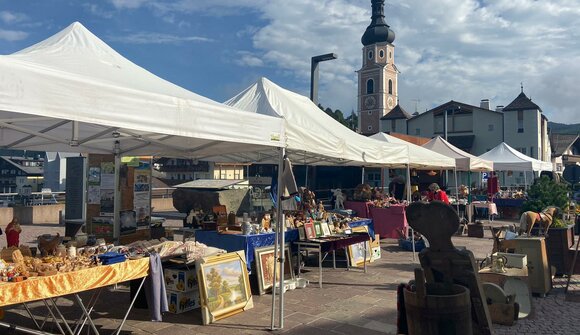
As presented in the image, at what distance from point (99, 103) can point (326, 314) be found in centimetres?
366

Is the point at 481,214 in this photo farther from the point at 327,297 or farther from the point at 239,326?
the point at 239,326

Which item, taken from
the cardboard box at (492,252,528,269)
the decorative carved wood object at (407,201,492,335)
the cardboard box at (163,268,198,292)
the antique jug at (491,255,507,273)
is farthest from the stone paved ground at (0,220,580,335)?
the decorative carved wood object at (407,201,492,335)

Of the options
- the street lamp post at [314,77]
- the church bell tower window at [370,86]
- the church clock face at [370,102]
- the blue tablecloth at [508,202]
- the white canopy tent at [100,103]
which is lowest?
the blue tablecloth at [508,202]

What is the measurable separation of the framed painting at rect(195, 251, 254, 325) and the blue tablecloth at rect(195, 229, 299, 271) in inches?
20.7

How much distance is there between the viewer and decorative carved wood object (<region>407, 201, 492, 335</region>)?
12.3 ft

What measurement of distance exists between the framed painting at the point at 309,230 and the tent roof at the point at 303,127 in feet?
3.78

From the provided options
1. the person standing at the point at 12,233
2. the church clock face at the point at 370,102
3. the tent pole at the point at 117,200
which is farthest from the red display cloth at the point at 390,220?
the church clock face at the point at 370,102

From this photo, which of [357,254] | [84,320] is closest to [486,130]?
[357,254]

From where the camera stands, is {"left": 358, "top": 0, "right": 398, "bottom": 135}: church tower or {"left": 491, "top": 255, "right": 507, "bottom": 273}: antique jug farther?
{"left": 358, "top": 0, "right": 398, "bottom": 135}: church tower

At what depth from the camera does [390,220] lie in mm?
11227

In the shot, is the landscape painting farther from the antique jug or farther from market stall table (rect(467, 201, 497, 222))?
market stall table (rect(467, 201, 497, 222))

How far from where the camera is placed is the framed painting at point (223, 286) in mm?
5043

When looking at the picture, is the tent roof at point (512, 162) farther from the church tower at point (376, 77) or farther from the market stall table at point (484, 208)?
the church tower at point (376, 77)

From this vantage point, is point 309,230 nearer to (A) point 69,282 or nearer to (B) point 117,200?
(B) point 117,200
